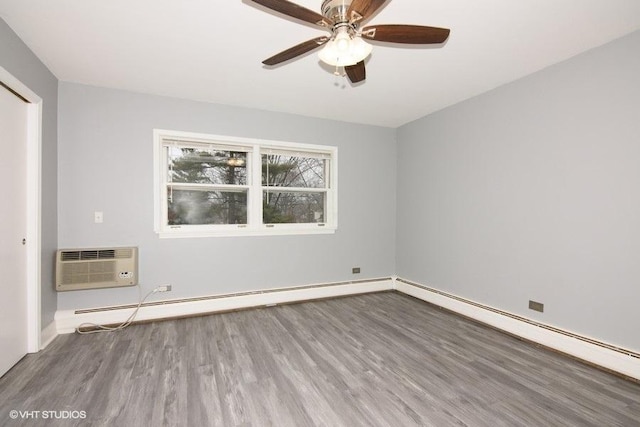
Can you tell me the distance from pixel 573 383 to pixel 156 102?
4.67 m

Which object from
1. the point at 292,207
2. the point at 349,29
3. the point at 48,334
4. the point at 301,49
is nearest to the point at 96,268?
the point at 48,334

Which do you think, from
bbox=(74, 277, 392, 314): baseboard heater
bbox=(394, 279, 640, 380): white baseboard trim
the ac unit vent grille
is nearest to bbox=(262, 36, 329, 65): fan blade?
the ac unit vent grille

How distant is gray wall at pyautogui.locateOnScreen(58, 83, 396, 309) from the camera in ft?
10.00

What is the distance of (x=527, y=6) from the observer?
1892mm

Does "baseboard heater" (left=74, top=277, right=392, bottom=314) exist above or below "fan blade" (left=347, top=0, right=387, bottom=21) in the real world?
below

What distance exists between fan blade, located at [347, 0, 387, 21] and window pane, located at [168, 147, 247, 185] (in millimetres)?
2609

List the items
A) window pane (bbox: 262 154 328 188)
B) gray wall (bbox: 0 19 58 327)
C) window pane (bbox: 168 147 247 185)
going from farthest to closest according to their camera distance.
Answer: window pane (bbox: 262 154 328 188)
window pane (bbox: 168 147 247 185)
gray wall (bbox: 0 19 58 327)

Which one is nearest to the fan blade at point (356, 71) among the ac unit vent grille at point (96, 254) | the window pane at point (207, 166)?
the window pane at point (207, 166)

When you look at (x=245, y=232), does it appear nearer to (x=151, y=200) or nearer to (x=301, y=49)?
(x=151, y=200)

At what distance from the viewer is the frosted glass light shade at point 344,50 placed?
157 centimetres

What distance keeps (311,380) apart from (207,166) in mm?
2709

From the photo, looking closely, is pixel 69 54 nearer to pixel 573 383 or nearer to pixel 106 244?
pixel 106 244

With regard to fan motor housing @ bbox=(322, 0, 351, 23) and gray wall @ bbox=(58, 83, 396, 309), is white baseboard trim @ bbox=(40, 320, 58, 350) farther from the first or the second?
fan motor housing @ bbox=(322, 0, 351, 23)

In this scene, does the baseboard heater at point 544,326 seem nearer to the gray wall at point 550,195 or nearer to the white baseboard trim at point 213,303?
the gray wall at point 550,195
